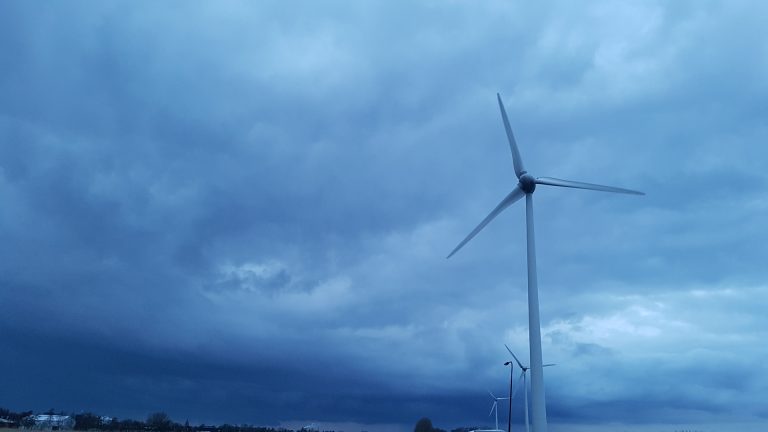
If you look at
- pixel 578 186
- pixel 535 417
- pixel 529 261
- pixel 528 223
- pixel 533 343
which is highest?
pixel 578 186

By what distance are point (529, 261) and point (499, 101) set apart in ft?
65.3

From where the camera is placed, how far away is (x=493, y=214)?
2635 inches

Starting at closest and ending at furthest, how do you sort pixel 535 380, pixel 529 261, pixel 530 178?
pixel 535 380
pixel 529 261
pixel 530 178

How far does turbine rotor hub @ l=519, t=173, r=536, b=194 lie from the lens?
201 feet

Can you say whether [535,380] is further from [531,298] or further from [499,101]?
[499,101]

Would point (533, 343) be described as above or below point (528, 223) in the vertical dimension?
below

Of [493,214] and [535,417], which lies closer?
[535,417]

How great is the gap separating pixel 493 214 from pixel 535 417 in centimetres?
2436

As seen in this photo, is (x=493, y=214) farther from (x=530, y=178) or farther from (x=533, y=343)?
(x=533, y=343)

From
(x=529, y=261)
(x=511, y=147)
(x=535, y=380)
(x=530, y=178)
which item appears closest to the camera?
(x=535, y=380)

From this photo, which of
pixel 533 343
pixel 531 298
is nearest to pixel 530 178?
pixel 531 298

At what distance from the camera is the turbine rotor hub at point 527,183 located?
61.3 m

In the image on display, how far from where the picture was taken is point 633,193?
2256 inches

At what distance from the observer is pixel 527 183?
61.5 m
